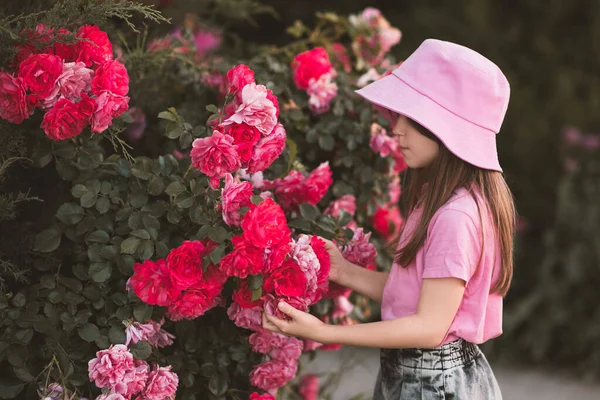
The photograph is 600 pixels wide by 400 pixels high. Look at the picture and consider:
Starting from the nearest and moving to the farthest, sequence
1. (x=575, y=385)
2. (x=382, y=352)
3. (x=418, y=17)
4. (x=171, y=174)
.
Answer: (x=171, y=174) < (x=382, y=352) < (x=575, y=385) < (x=418, y=17)

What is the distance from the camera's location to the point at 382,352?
2020 mm

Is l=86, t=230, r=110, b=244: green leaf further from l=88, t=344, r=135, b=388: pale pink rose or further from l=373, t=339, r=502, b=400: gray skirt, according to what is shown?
l=373, t=339, r=502, b=400: gray skirt

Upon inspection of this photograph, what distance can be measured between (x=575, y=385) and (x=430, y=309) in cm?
305

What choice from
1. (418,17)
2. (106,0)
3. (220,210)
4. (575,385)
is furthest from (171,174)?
(418,17)

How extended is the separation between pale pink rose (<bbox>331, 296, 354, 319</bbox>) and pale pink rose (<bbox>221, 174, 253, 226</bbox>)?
0.73 meters

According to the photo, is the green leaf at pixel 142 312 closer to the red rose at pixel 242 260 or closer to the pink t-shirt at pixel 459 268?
the red rose at pixel 242 260

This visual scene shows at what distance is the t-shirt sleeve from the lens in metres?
1.70

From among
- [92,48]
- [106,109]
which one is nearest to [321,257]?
[106,109]

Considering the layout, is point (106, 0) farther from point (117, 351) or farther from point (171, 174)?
point (117, 351)

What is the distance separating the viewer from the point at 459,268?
170cm

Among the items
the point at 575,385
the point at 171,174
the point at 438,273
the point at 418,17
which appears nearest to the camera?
the point at 438,273

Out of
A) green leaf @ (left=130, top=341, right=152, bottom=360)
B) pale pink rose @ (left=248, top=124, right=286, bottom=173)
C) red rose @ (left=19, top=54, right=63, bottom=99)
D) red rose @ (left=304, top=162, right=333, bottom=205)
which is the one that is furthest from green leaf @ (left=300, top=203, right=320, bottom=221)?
red rose @ (left=19, top=54, right=63, bottom=99)

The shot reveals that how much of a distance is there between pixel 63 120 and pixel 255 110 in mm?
410

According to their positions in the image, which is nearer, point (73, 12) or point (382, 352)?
point (73, 12)
